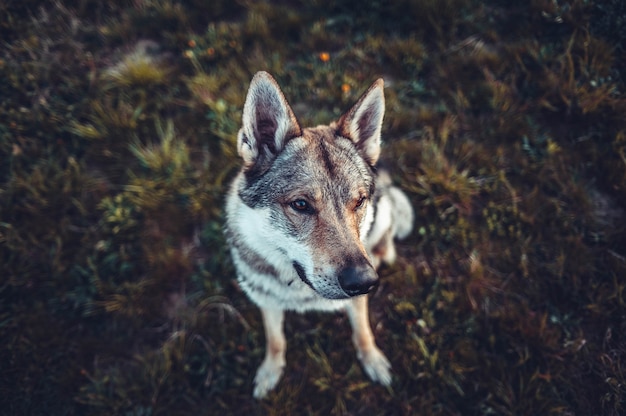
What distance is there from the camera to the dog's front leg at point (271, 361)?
308cm

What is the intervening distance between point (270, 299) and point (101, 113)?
3.00 meters

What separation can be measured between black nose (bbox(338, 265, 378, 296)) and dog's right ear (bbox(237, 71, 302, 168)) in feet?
3.48

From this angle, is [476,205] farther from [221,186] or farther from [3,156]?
[3,156]

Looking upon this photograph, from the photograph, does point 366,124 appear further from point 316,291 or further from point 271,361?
point 271,361

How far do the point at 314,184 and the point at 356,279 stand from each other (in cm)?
70

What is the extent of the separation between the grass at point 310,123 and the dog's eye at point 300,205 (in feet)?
5.01

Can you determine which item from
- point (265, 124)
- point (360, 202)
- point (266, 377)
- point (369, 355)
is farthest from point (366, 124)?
point (266, 377)

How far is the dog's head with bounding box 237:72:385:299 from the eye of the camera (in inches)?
85.5

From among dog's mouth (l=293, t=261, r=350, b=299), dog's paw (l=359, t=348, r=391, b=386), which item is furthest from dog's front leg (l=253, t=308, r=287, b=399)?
dog's mouth (l=293, t=261, r=350, b=299)

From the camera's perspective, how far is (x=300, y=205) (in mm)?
2395

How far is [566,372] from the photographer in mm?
3016

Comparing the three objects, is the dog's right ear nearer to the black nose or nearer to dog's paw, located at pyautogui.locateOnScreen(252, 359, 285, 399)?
the black nose

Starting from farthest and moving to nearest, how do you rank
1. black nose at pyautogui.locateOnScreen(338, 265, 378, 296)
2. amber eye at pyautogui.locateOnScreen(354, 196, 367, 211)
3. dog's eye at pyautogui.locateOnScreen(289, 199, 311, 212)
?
amber eye at pyautogui.locateOnScreen(354, 196, 367, 211)
dog's eye at pyautogui.locateOnScreen(289, 199, 311, 212)
black nose at pyautogui.locateOnScreen(338, 265, 378, 296)

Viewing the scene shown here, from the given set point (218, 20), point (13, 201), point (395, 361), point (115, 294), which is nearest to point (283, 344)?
Result: point (395, 361)
